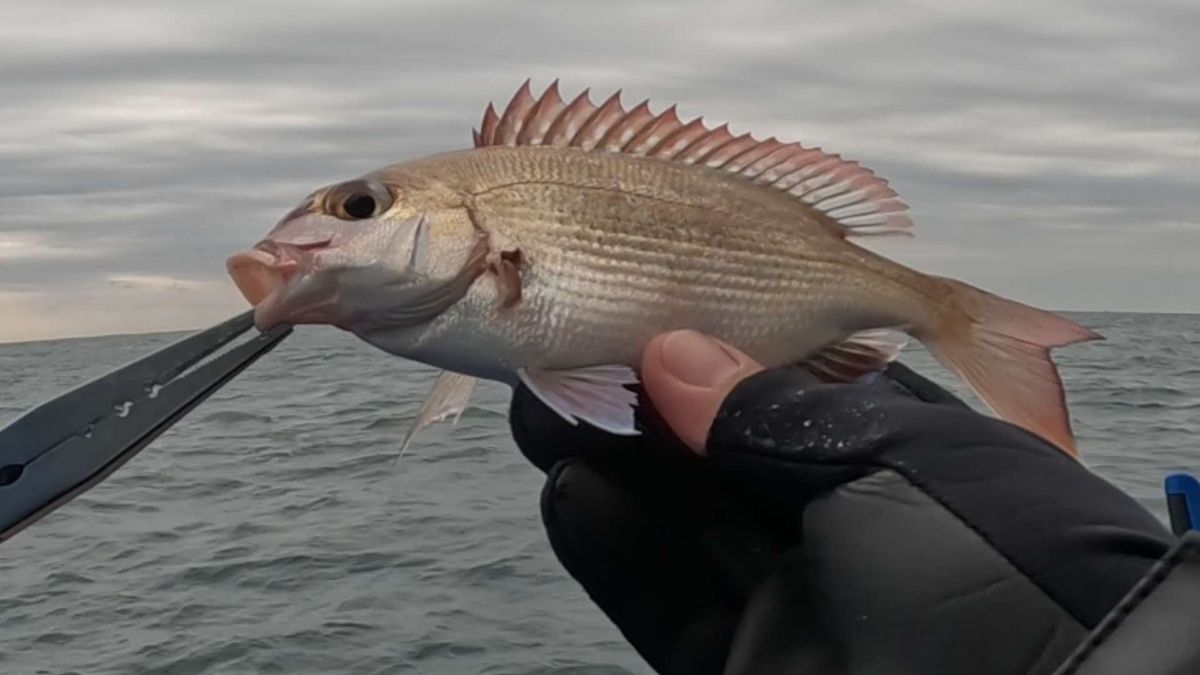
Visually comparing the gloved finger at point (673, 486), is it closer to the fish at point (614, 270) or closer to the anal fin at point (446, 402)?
the anal fin at point (446, 402)

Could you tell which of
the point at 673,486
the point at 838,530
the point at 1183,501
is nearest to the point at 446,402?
the point at 673,486

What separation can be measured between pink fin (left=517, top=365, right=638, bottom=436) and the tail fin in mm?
718

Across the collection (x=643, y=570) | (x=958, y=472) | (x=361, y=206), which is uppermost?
(x=361, y=206)

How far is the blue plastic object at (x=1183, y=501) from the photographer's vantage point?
2607 millimetres

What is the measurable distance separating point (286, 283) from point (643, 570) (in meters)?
1.04

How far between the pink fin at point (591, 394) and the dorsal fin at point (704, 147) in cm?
51

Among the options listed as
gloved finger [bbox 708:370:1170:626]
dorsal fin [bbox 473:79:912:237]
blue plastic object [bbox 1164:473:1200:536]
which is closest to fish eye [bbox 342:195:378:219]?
dorsal fin [bbox 473:79:912:237]

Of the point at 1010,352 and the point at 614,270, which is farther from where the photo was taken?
the point at 1010,352

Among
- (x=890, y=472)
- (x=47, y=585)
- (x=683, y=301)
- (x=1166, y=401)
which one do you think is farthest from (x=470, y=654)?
(x=1166, y=401)

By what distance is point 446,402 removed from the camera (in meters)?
2.75

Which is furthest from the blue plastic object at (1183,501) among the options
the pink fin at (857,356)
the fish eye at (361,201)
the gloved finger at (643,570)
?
the fish eye at (361,201)

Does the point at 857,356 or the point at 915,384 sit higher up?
the point at 857,356

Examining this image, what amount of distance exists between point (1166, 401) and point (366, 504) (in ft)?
39.1

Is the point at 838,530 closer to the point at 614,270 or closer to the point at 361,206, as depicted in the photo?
the point at 614,270
